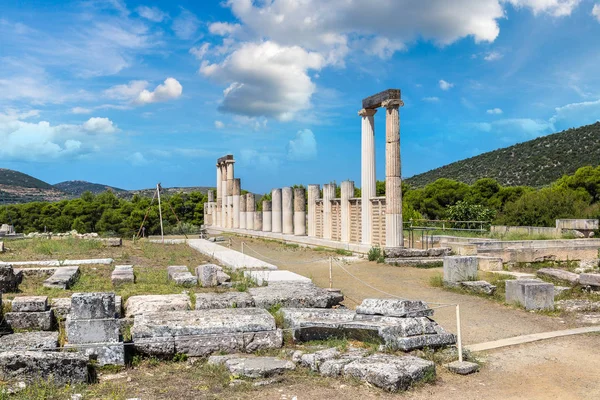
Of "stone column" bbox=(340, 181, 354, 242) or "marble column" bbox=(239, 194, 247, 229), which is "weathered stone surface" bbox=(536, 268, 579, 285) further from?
"marble column" bbox=(239, 194, 247, 229)

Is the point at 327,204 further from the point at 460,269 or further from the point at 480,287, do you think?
the point at 480,287

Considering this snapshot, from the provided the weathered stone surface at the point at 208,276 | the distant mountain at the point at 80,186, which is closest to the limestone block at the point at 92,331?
the weathered stone surface at the point at 208,276

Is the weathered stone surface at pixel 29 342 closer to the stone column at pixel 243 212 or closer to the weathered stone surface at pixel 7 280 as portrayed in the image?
Answer: the weathered stone surface at pixel 7 280

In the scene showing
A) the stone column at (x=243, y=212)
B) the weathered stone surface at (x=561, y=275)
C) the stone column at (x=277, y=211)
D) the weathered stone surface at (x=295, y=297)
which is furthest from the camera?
the stone column at (x=243, y=212)

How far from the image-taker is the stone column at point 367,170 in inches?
836

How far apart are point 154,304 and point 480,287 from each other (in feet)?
24.0

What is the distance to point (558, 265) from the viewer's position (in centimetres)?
1708

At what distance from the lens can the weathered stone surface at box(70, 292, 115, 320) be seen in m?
6.91

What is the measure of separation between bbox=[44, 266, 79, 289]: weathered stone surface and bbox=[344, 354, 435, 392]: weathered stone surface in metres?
6.71

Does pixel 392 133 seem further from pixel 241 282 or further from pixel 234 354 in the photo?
pixel 234 354

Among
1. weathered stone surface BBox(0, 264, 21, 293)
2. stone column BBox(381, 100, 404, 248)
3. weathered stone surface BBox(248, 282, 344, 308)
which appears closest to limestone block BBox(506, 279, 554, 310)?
weathered stone surface BBox(248, 282, 344, 308)

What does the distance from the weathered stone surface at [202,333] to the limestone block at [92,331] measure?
0.29m

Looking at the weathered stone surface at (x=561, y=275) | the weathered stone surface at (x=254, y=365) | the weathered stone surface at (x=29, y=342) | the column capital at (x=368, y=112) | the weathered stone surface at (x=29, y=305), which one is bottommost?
the weathered stone surface at (x=254, y=365)

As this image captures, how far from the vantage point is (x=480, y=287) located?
12.1 metres
